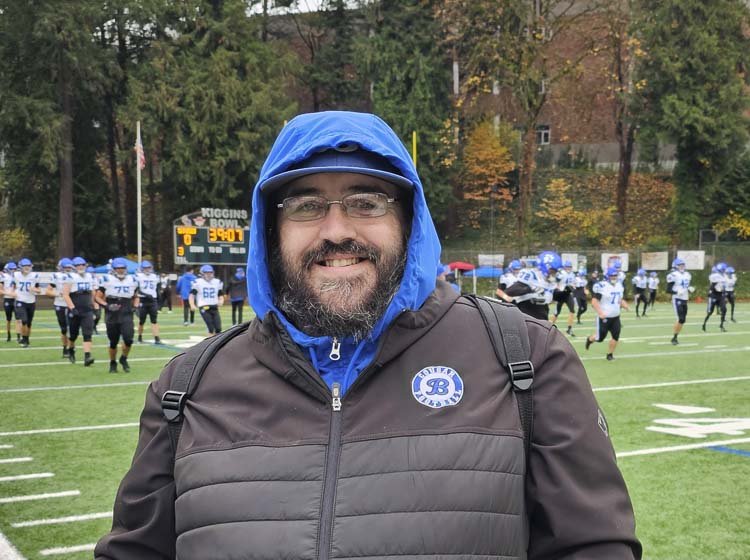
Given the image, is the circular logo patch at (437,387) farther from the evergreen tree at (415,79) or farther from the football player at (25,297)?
the evergreen tree at (415,79)

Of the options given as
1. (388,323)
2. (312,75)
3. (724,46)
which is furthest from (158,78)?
(388,323)

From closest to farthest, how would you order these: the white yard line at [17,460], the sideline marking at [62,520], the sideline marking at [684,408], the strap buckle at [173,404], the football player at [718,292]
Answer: the strap buckle at [173,404] → the sideline marking at [62,520] → the white yard line at [17,460] → the sideline marking at [684,408] → the football player at [718,292]

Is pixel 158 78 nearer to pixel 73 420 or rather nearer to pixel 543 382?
pixel 73 420

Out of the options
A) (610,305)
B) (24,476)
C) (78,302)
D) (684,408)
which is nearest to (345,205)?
(24,476)

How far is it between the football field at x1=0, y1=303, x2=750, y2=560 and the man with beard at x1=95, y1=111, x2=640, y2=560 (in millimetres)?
3470

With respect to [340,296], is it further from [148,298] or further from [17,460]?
[148,298]

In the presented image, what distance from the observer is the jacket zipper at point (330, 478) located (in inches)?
70.5

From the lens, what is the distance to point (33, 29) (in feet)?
131

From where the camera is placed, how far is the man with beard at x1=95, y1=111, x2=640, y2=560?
1812 millimetres

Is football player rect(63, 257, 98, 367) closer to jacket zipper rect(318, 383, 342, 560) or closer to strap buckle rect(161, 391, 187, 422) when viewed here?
strap buckle rect(161, 391, 187, 422)

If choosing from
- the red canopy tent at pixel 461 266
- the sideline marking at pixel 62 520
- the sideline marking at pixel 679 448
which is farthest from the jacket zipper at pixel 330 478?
the red canopy tent at pixel 461 266

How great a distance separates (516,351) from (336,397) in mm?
430

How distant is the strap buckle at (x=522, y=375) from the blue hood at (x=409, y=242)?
308 millimetres

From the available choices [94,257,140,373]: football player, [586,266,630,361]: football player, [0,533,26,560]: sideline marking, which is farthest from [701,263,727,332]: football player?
[0,533,26,560]: sideline marking
